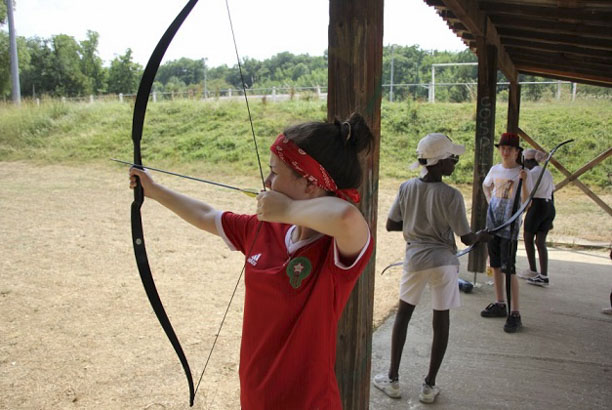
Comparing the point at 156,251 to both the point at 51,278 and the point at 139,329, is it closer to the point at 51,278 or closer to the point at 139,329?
the point at 51,278

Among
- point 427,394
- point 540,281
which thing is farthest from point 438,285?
point 540,281

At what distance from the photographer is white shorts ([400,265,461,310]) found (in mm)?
2756

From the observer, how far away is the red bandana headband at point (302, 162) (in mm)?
1208

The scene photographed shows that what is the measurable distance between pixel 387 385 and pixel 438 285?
2.22ft

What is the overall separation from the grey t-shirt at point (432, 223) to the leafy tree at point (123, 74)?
113ft

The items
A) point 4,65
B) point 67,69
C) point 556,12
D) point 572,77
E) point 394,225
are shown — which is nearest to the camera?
point 394,225

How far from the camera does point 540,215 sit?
201 inches

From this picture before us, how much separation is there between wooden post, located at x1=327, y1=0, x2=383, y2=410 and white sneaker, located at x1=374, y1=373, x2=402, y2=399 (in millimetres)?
969

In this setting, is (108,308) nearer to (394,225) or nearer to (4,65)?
(394,225)

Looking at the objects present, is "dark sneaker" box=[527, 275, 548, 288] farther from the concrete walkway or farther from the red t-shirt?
the red t-shirt

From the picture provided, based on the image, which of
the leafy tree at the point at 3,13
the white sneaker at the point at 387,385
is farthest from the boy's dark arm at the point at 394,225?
the leafy tree at the point at 3,13

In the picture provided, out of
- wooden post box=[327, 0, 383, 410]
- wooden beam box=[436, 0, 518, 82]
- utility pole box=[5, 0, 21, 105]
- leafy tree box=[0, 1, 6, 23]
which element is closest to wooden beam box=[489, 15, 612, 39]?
wooden beam box=[436, 0, 518, 82]

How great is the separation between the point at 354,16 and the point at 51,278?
511 centimetres

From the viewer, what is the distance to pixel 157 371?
11.6 feet
